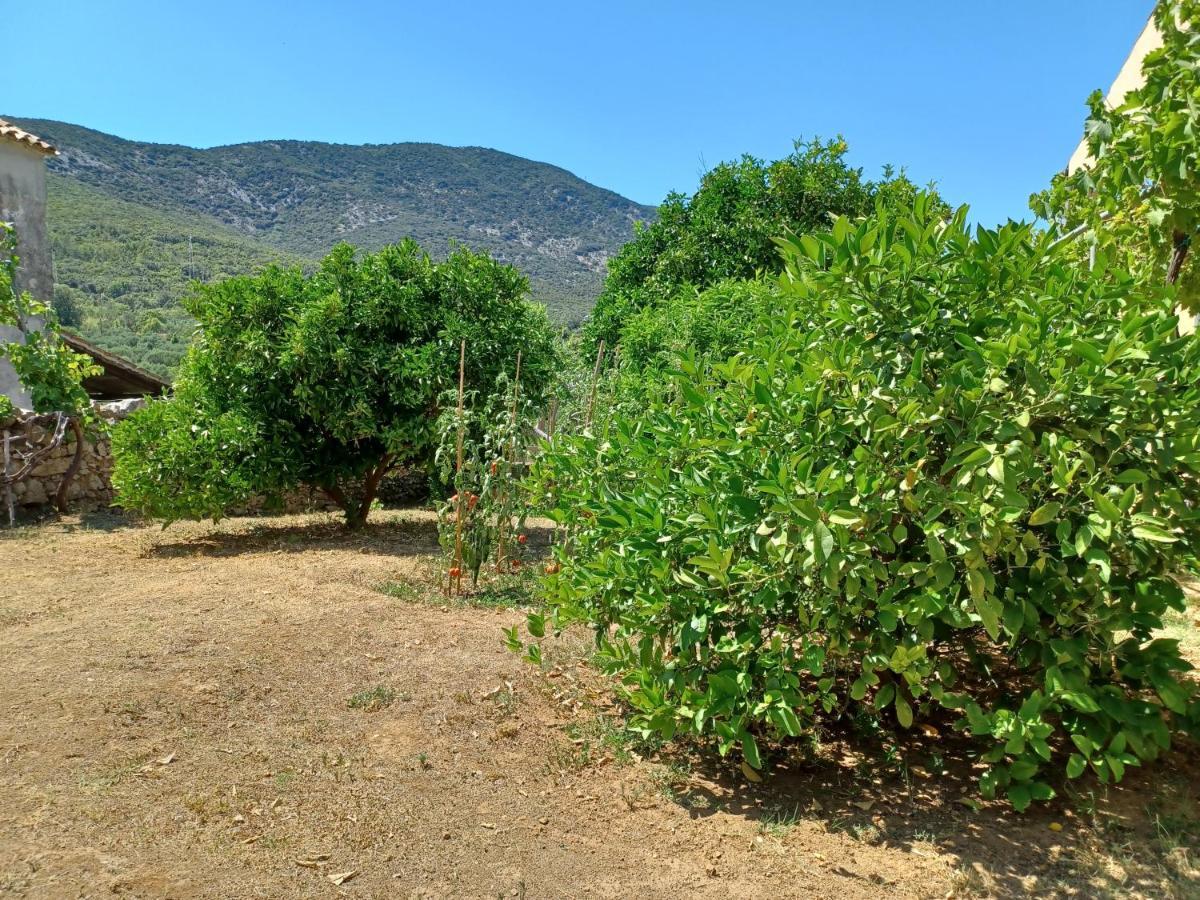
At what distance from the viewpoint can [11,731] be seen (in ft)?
11.7

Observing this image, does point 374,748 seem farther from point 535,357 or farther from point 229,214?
point 229,214

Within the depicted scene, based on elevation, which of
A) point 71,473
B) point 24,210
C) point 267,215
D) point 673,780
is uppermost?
point 267,215

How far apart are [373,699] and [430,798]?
0.97 m

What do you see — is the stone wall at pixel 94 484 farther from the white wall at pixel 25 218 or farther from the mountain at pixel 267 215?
the mountain at pixel 267 215

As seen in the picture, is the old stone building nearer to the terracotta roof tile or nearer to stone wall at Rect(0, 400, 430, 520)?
the terracotta roof tile

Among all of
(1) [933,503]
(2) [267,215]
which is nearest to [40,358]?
(1) [933,503]

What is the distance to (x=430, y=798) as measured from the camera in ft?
A: 11.0

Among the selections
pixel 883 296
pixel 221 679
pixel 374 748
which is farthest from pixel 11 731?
pixel 883 296

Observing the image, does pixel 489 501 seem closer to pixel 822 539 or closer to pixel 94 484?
pixel 822 539

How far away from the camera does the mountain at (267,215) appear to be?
2928 cm

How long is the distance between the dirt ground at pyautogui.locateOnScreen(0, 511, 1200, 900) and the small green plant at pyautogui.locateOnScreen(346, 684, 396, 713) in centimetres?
1

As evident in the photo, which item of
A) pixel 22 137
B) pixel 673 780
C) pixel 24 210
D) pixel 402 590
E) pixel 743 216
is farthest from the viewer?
pixel 24 210

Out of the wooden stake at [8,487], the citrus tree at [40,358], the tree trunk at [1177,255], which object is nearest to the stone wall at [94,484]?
the wooden stake at [8,487]

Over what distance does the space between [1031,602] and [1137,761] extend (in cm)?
61
